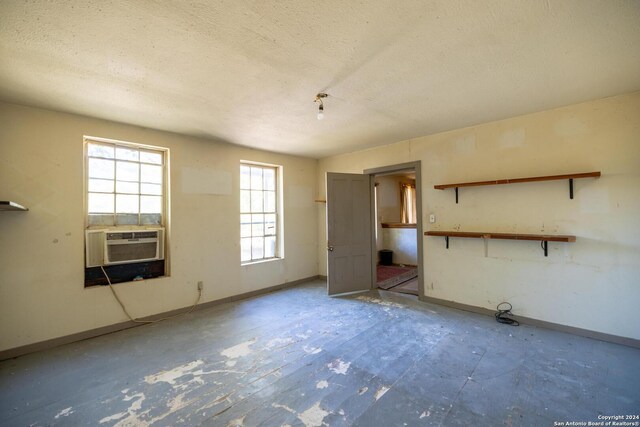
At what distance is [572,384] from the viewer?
6.76 ft

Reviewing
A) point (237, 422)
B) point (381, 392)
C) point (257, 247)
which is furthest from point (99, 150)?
point (381, 392)

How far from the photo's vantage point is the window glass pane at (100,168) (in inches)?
125

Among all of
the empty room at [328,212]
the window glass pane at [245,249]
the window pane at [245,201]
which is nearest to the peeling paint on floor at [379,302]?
the empty room at [328,212]

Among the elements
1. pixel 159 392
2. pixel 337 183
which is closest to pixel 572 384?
pixel 159 392

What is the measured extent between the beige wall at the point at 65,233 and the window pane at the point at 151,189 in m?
0.19

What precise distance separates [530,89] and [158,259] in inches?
183

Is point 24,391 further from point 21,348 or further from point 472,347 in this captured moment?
point 472,347

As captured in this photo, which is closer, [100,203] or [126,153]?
[100,203]

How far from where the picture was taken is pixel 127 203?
341 centimetres

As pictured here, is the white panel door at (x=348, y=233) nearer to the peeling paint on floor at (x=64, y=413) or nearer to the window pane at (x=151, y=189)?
the window pane at (x=151, y=189)

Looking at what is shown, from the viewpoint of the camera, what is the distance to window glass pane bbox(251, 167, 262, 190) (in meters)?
4.75

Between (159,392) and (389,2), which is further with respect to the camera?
(159,392)

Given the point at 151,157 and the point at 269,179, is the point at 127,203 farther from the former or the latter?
the point at 269,179

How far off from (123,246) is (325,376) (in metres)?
2.82
